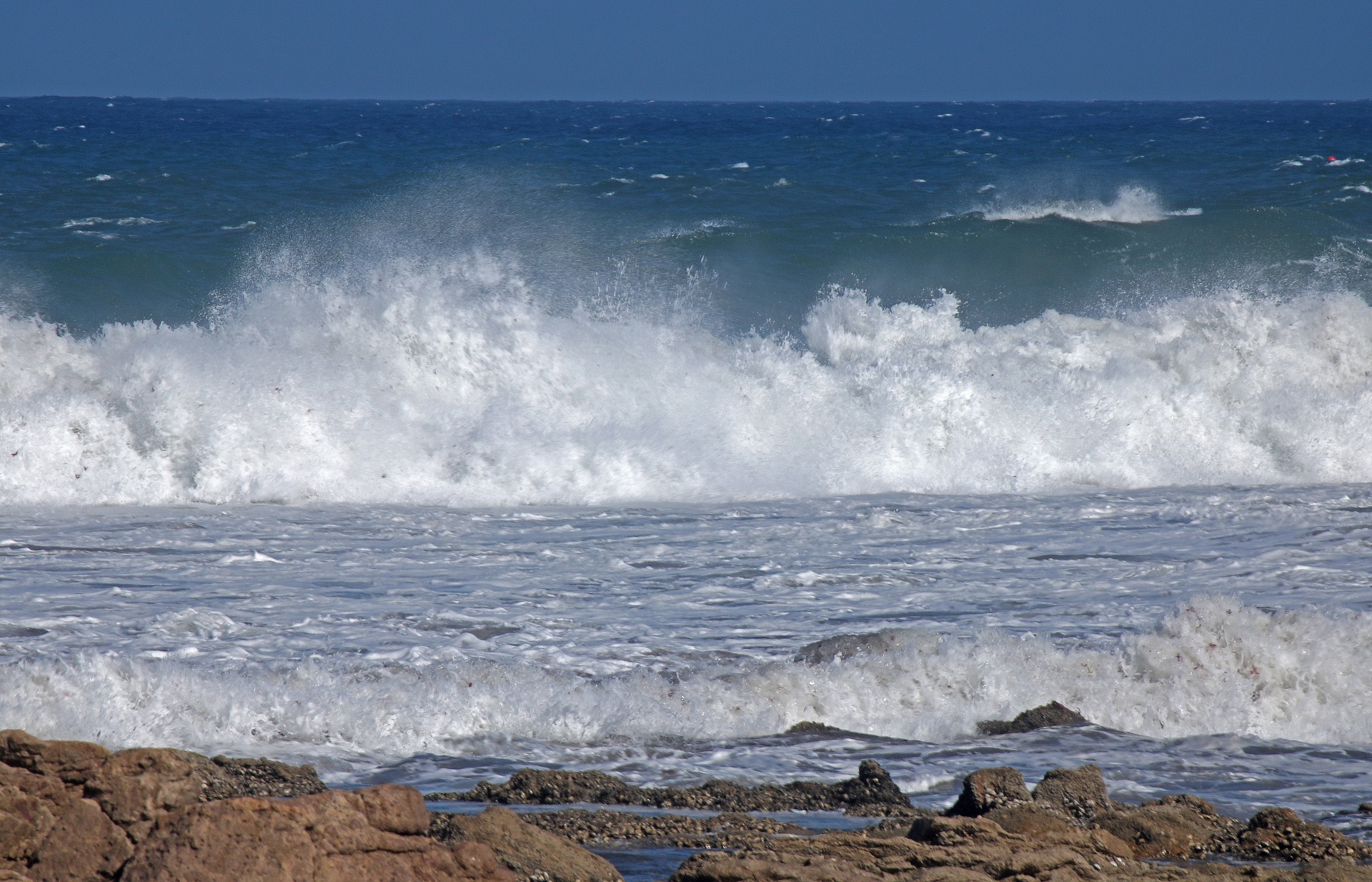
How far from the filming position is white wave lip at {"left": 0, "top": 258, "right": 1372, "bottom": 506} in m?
9.96

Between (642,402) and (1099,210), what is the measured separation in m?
10.2

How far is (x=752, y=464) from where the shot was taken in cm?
1036

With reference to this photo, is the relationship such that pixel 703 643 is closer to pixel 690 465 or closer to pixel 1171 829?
pixel 1171 829

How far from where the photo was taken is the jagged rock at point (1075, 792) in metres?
3.62

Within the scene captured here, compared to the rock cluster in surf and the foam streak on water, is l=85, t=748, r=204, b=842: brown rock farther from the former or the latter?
the foam streak on water

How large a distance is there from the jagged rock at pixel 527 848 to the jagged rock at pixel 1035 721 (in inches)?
84.2

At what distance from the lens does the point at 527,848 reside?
118 inches

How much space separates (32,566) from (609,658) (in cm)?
380

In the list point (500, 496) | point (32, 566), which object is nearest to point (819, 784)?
point (32, 566)

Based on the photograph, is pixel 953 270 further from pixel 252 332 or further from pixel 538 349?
pixel 252 332

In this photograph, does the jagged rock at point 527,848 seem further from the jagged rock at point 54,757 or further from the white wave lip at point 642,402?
the white wave lip at point 642,402

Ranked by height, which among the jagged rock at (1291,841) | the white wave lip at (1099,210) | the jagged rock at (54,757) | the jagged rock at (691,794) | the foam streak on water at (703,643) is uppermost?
the white wave lip at (1099,210)

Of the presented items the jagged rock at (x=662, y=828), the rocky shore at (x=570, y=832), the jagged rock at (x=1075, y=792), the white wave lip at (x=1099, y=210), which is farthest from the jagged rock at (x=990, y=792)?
the white wave lip at (x=1099, y=210)

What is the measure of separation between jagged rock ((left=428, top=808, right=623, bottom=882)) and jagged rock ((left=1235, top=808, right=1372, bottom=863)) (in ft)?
5.96
